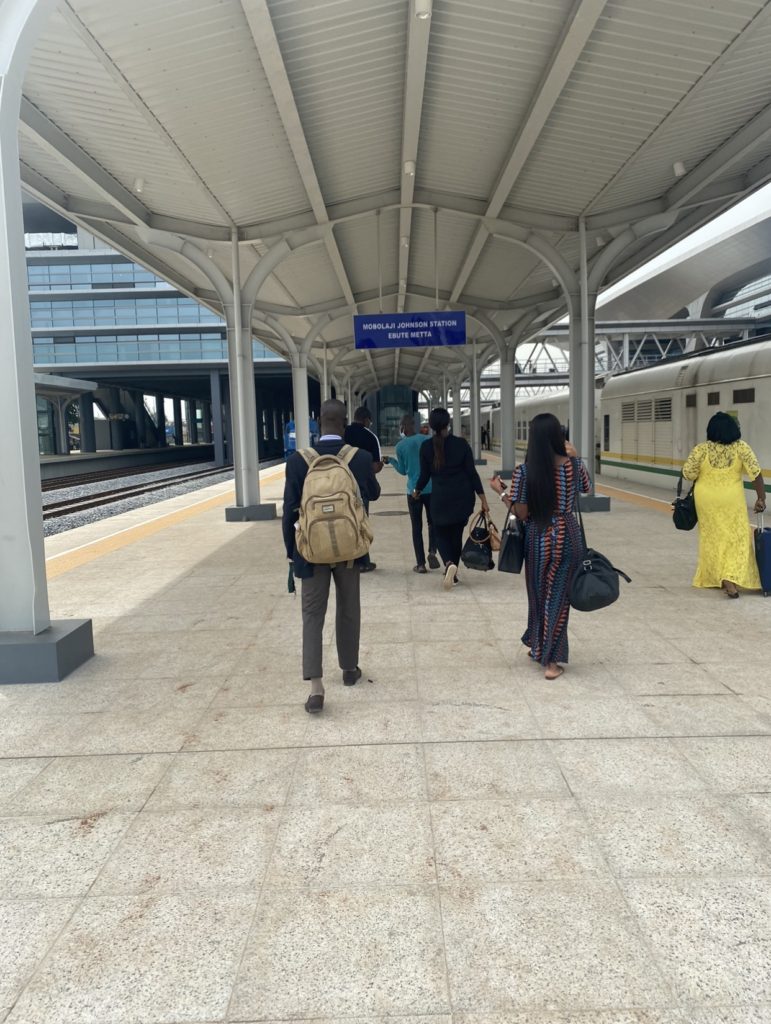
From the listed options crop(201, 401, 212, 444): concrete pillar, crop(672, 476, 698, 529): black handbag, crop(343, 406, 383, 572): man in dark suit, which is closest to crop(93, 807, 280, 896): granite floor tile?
crop(343, 406, 383, 572): man in dark suit

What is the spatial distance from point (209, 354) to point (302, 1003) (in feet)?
155

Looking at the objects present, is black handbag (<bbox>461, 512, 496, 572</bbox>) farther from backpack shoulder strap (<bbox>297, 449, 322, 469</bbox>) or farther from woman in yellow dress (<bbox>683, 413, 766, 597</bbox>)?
backpack shoulder strap (<bbox>297, 449, 322, 469</bbox>)

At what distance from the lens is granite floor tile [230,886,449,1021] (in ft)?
6.88

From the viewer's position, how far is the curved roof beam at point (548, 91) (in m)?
6.83

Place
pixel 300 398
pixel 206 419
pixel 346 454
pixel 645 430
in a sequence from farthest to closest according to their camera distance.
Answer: pixel 206 419 < pixel 300 398 < pixel 645 430 < pixel 346 454

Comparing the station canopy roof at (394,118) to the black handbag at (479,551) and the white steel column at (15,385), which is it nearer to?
the white steel column at (15,385)

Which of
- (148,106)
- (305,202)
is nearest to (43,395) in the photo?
(305,202)

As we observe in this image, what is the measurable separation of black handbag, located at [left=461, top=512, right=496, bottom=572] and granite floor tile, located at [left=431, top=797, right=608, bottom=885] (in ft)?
11.1

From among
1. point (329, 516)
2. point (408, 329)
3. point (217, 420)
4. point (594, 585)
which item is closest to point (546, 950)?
point (329, 516)

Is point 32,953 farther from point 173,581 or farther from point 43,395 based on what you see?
point 43,395

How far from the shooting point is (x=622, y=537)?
1056 cm

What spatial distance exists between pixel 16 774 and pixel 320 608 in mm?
1687

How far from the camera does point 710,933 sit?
2.34m

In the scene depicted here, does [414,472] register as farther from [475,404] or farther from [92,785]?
[475,404]
